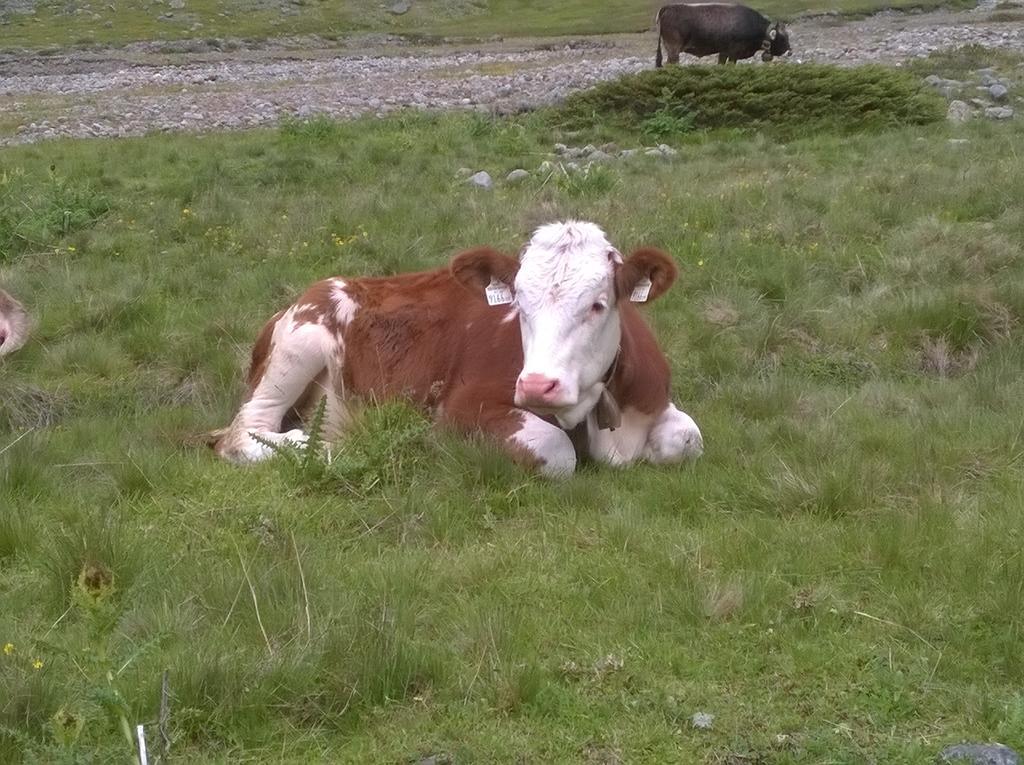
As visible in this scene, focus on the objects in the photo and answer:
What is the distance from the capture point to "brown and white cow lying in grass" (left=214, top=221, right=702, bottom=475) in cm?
630

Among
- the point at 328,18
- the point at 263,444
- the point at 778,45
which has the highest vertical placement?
the point at 328,18

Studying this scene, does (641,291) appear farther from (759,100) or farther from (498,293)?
(759,100)

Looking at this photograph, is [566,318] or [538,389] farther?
[566,318]

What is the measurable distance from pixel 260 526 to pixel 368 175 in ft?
33.5

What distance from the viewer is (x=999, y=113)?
17.5m

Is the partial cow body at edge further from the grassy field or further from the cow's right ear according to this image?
the grassy field

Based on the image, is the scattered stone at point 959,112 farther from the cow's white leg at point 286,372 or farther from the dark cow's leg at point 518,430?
the dark cow's leg at point 518,430

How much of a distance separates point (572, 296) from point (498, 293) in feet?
2.28

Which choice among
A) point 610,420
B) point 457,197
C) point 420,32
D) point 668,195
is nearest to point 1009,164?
point 668,195

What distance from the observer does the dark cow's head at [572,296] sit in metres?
6.14

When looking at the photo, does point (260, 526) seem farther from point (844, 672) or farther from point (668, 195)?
point (668, 195)

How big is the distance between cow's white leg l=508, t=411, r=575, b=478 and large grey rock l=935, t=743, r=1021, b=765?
2943 mm

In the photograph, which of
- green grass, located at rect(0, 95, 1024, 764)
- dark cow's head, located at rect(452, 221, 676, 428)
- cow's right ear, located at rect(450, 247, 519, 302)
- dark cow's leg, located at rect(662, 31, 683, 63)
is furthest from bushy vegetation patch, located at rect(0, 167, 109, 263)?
dark cow's leg, located at rect(662, 31, 683, 63)

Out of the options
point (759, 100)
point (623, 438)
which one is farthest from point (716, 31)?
point (623, 438)
